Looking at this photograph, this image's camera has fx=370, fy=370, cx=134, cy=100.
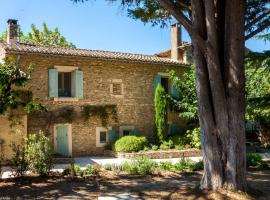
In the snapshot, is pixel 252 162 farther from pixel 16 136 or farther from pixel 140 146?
pixel 16 136

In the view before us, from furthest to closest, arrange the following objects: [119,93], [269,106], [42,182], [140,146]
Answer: [119,93], [140,146], [269,106], [42,182]

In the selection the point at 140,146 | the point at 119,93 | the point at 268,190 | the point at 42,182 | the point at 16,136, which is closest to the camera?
the point at 268,190

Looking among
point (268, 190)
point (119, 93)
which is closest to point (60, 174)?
point (268, 190)

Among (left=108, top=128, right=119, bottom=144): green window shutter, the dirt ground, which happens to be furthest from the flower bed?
the dirt ground

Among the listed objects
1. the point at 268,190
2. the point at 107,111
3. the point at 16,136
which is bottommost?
the point at 268,190

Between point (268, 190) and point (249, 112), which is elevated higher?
point (249, 112)

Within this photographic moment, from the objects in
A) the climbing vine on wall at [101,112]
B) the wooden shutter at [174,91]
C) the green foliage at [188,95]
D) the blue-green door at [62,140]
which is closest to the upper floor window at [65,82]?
the climbing vine on wall at [101,112]

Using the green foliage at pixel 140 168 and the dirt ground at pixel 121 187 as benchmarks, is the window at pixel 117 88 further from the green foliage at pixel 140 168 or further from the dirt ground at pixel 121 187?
the dirt ground at pixel 121 187

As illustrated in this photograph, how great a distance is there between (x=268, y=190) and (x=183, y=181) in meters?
2.43

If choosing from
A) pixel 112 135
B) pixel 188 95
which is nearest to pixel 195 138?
pixel 188 95

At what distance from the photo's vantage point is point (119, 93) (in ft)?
65.3

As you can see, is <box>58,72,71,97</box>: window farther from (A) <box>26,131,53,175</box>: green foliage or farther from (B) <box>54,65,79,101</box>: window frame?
(A) <box>26,131,53,175</box>: green foliage

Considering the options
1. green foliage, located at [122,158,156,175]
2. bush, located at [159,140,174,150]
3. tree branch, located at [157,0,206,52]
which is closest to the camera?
tree branch, located at [157,0,206,52]

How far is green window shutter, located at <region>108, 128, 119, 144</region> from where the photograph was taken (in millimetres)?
19403
